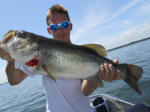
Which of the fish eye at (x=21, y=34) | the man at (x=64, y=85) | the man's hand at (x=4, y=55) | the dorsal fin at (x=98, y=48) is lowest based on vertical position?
the man at (x=64, y=85)

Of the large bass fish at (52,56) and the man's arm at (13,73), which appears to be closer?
the large bass fish at (52,56)

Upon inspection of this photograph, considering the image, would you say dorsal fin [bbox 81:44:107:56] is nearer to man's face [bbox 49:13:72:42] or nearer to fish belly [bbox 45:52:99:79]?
fish belly [bbox 45:52:99:79]

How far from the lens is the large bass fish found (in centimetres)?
283

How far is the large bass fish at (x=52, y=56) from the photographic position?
2.83 meters

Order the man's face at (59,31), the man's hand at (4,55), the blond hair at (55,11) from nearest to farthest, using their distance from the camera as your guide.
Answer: the man's hand at (4,55), the man's face at (59,31), the blond hair at (55,11)

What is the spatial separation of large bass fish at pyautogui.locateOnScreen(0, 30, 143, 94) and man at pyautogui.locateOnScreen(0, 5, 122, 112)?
0.21 m

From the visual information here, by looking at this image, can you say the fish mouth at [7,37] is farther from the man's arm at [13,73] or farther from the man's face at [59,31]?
the man's face at [59,31]

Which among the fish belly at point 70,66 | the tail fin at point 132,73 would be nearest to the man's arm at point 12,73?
the fish belly at point 70,66

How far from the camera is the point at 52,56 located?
2844mm

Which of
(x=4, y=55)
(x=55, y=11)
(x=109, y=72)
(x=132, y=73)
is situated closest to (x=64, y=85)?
(x=109, y=72)

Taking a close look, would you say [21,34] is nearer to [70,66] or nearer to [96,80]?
[70,66]

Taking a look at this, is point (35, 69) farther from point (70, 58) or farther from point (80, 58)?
point (80, 58)

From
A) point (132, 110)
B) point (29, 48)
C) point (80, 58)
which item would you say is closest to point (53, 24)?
point (29, 48)

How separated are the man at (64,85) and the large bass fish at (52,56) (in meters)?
0.21
